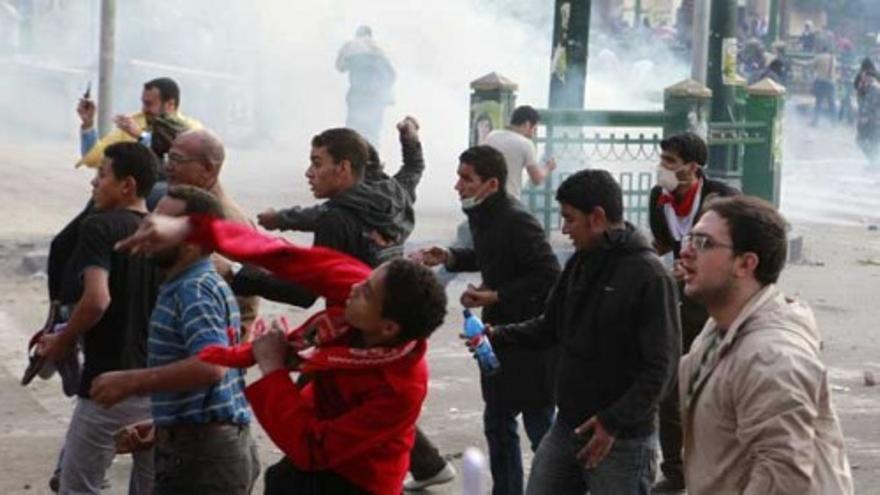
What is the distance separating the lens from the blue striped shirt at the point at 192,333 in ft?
19.0

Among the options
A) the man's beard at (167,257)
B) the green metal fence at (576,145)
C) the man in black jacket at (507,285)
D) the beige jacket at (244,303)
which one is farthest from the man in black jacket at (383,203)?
the green metal fence at (576,145)

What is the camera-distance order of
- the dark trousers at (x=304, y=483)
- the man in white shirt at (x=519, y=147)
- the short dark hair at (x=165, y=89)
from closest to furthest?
the dark trousers at (x=304, y=483), the short dark hair at (x=165, y=89), the man in white shirt at (x=519, y=147)

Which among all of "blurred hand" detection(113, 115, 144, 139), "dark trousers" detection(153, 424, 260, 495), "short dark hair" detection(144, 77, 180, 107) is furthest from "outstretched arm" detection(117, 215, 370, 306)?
"short dark hair" detection(144, 77, 180, 107)

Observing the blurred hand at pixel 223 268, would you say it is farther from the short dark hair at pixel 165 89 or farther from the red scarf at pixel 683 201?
the short dark hair at pixel 165 89

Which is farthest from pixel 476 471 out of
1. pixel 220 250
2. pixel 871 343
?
pixel 871 343

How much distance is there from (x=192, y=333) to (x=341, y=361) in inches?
39.5

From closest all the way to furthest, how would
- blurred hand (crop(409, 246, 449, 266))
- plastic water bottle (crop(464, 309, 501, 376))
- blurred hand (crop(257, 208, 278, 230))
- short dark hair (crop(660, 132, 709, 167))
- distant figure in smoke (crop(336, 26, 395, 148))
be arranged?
plastic water bottle (crop(464, 309, 501, 376)) < blurred hand (crop(409, 246, 449, 266)) < blurred hand (crop(257, 208, 278, 230)) < short dark hair (crop(660, 132, 709, 167)) < distant figure in smoke (crop(336, 26, 395, 148))

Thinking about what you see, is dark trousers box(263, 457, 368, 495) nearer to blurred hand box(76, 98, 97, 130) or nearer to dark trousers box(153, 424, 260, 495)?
dark trousers box(153, 424, 260, 495)

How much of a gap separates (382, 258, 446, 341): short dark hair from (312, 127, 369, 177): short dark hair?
110 inches

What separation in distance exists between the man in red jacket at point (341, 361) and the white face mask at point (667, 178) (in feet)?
12.2

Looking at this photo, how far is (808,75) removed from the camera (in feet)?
149

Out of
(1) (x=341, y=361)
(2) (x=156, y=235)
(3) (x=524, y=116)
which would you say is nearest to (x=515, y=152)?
(3) (x=524, y=116)

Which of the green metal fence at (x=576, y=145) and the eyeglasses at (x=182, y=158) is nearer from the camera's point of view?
the eyeglasses at (x=182, y=158)

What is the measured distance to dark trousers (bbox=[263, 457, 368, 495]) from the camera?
5.00 meters
